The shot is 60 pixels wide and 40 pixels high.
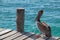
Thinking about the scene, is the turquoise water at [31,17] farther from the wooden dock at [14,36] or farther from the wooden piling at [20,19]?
the wooden dock at [14,36]

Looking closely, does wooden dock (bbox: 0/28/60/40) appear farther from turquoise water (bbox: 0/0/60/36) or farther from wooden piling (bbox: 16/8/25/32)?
turquoise water (bbox: 0/0/60/36)

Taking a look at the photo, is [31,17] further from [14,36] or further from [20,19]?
[14,36]

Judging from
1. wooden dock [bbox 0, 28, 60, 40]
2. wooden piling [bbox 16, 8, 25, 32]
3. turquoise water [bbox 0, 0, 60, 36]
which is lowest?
turquoise water [bbox 0, 0, 60, 36]

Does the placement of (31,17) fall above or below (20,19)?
below

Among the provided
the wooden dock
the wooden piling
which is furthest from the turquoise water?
the wooden dock

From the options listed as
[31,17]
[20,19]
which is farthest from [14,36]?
[31,17]

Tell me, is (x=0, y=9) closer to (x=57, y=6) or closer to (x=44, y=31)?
(x=57, y=6)

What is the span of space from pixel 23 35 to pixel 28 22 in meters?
8.03

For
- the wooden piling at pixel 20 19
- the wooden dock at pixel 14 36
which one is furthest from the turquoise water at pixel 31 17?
the wooden dock at pixel 14 36

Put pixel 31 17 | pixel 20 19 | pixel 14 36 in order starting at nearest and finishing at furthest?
pixel 14 36 → pixel 20 19 → pixel 31 17

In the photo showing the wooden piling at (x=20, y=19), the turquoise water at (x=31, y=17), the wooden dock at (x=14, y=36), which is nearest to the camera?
the wooden dock at (x=14, y=36)

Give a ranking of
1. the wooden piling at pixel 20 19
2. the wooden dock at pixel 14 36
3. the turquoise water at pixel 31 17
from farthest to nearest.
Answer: the turquoise water at pixel 31 17, the wooden piling at pixel 20 19, the wooden dock at pixel 14 36

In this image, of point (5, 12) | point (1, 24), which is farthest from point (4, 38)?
point (5, 12)

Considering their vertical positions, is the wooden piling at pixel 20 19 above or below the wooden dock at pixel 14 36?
above
